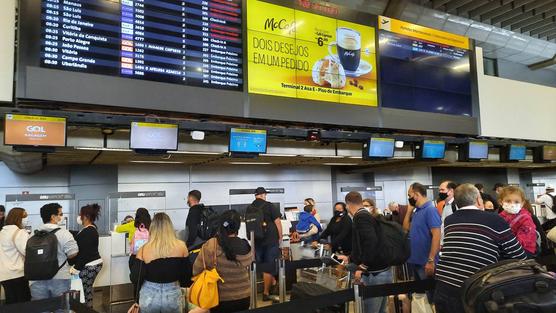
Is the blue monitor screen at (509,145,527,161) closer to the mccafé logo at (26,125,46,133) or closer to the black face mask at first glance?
the black face mask

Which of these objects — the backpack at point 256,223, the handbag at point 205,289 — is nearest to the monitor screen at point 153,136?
the backpack at point 256,223

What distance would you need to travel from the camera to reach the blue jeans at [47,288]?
4043 mm

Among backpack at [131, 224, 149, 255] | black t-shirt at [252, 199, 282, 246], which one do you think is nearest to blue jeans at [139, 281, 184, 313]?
backpack at [131, 224, 149, 255]

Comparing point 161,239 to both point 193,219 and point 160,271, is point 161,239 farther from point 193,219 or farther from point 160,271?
point 193,219

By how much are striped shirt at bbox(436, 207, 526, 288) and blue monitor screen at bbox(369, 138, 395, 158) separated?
441 centimetres

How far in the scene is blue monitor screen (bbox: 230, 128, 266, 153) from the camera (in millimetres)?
5844

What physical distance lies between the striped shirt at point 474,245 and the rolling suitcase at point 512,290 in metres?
1.02

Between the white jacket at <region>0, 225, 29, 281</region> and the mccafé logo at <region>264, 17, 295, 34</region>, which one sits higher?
the mccafé logo at <region>264, 17, 295, 34</region>

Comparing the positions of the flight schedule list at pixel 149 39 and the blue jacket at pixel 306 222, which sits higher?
the flight schedule list at pixel 149 39

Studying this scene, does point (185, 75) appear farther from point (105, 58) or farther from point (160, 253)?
point (160, 253)

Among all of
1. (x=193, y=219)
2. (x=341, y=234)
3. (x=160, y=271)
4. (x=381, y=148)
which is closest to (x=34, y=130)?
(x=193, y=219)

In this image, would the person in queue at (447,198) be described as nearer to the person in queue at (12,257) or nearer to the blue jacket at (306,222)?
the blue jacket at (306,222)

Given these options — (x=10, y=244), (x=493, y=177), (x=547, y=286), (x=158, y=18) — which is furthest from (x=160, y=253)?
(x=493, y=177)

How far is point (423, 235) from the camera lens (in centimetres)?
405
